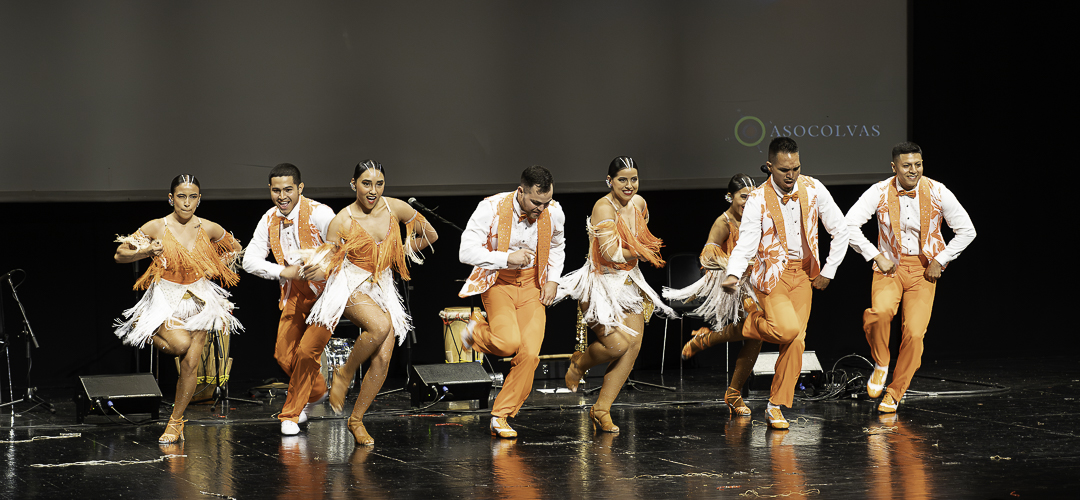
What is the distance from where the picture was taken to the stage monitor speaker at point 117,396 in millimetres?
5961

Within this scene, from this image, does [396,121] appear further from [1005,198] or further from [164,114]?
[1005,198]

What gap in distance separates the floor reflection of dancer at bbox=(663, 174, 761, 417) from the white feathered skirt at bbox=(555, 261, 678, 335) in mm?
503

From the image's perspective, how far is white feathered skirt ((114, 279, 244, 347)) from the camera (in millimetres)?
5625

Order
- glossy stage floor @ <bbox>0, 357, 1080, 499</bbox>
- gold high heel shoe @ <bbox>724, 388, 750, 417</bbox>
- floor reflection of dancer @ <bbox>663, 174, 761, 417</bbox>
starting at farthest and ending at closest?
gold high heel shoe @ <bbox>724, 388, 750, 417</bbox> < floor reflection of dancer @ <bbox>663, 174, 761, 417</bbox> < glossy stage floor @ <bbox>0, 357, 1080, 499</bbox>

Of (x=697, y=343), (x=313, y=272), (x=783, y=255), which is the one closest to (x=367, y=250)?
(x=313, y=272)

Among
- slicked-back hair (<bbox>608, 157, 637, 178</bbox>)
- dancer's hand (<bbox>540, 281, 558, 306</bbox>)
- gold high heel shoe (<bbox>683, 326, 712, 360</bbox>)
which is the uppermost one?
slicked-back hair (<bbox>608, 157, 637, 178</bbox>)

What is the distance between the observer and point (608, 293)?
18.3ft

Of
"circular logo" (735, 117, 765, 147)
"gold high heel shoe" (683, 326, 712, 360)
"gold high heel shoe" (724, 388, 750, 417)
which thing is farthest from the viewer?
"circular logo" (735, 117, 765, 147)

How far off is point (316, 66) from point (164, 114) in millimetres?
1118

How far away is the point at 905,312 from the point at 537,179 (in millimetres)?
2572

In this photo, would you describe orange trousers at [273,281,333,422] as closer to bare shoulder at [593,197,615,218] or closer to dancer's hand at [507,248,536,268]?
dancer's hand at [507,248,536,268]

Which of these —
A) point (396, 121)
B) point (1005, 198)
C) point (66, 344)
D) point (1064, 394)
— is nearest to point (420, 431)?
point (396, 121)

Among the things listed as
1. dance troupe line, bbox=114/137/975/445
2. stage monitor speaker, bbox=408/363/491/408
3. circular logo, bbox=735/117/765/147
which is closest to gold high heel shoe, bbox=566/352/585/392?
dance troupe line, bbox=114/137/975/445

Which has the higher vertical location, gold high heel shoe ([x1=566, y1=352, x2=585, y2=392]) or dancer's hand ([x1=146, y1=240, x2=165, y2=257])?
dancer's hand ([x1=146, y1=240, x2=165, y2=257])
